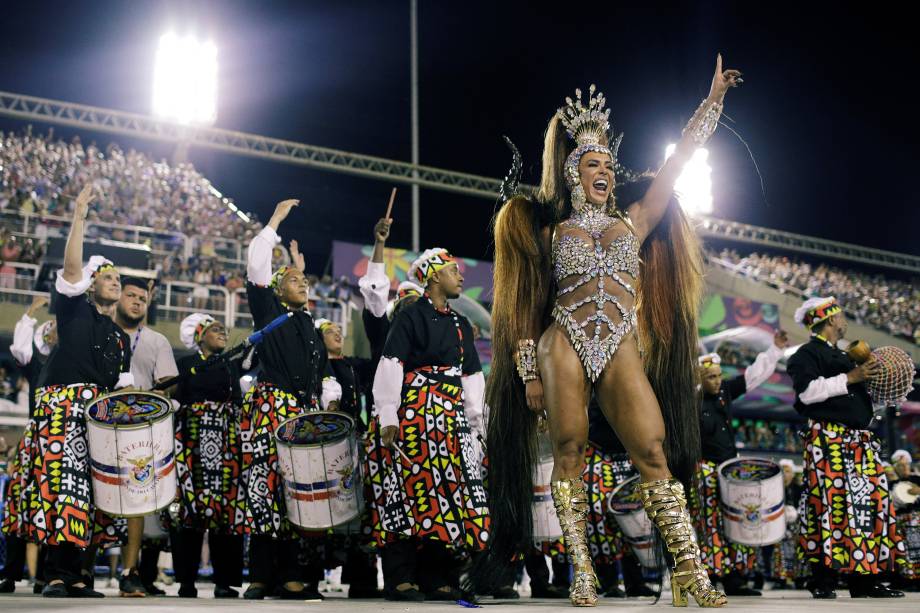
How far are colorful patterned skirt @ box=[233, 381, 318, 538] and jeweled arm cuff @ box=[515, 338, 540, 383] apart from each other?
82.6 inches

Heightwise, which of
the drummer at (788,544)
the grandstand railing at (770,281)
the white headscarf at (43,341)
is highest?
the grandstand railing at (770,281)

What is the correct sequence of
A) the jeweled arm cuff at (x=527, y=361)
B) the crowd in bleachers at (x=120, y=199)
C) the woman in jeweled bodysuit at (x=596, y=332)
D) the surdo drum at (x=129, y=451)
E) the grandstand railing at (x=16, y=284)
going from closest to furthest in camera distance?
the woman in jeweled bodysuit at (x=596, y=332)
the jeweled arm cuff at (x=527, y=361)
the surdo drum at (x=129, y=451)
the grandstand railing at (x=16, y=284)
the crowd in bleachers at (x=120, y=199)

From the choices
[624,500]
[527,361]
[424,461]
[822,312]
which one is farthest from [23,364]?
[822,312]

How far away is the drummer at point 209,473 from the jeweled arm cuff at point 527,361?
8.91ft

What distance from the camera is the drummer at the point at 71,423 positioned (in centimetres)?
554

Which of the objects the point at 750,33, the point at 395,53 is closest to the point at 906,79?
the point at 750,33

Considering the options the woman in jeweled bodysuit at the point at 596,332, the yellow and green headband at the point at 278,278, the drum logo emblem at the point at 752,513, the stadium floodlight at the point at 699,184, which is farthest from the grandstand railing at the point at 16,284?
the stadium floodlight at the point at 699,184

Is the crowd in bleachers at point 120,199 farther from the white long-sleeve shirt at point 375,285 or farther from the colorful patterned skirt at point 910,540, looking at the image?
the colorful patterned skirt at point 910,540

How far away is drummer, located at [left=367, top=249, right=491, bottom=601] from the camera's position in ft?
17.4

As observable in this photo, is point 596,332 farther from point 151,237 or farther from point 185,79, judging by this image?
point 185,79

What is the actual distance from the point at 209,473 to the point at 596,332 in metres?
3.44

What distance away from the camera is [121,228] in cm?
1672

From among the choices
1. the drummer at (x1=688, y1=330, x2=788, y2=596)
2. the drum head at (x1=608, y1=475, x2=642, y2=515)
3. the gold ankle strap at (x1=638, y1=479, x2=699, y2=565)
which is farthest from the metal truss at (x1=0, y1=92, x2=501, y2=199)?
the gold ankle strap at (x1=638, y1=479, x2=699, y2=565)

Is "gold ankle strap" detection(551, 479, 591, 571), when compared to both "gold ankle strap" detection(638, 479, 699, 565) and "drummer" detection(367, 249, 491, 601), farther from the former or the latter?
"drummer" detection(367, 249, 491, 601)
